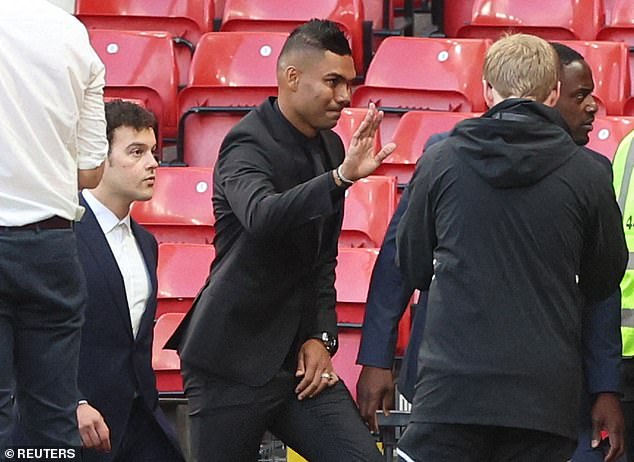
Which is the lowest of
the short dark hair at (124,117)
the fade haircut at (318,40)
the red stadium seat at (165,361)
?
the red stadium seat at (165,361)

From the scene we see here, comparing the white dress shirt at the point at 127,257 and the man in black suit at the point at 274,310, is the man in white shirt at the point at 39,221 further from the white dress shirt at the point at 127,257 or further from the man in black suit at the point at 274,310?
the white dress shirt at the point at 127,257

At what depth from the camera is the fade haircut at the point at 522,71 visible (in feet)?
13.4

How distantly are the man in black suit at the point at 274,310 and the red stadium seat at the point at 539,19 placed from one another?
11.4ft

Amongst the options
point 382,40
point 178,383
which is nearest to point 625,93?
point 382,40

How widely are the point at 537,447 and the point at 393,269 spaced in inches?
38.9

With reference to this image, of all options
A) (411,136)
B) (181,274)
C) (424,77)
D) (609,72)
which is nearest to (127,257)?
(181,274)

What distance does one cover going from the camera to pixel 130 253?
4.90 m

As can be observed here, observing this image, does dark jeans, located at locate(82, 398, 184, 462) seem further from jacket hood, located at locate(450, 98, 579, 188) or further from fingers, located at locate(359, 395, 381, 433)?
jacket hood, located at locate(450, 98, 579, 188)

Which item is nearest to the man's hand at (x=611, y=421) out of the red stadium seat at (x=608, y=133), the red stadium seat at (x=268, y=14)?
the red stadium seat at (x=608, y=133)

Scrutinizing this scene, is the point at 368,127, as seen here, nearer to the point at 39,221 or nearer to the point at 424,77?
the point at 39,221

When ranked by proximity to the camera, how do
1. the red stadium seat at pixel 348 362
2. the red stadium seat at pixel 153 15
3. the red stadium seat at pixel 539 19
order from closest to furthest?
the red stadium seat at pixel 348 362 → the red stadium seat at pixel 539 19 → the red stadium seat at pixel 153 15

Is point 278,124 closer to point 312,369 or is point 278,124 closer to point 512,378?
point 312,369

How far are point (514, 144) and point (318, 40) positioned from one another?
1.04 meters

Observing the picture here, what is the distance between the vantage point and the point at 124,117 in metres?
5.11
